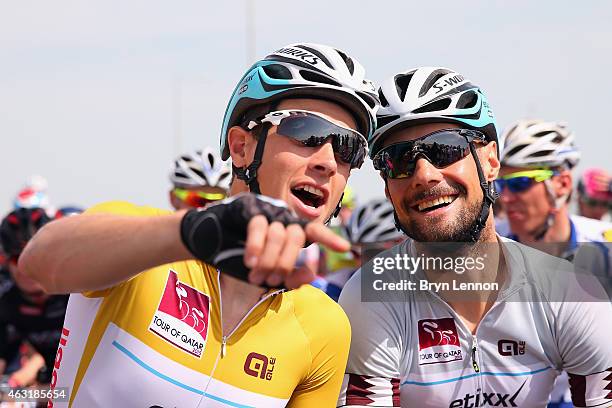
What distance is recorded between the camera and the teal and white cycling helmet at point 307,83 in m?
4.12

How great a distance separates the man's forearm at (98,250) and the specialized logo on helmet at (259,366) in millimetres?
1064

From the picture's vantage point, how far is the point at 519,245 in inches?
198

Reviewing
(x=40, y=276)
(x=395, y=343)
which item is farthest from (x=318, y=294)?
(x=40, y=276)

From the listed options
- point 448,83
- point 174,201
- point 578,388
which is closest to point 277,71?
point 448,83

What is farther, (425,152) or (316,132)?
(425,152)

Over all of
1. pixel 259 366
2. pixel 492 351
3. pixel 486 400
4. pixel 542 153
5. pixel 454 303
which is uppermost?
pixel 259 366

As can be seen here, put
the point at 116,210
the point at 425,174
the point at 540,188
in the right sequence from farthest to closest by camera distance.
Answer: the point at 540,188
the point at 425,174
the point at 116,210

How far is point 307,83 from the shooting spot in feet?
13.4

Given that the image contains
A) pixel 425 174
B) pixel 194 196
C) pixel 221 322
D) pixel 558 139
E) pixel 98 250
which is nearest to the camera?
pixel 98 250

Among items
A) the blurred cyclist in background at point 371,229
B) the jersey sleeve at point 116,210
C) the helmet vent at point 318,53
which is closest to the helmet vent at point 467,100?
the helmet vent at point 318,53

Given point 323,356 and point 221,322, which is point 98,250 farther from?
point 323,356

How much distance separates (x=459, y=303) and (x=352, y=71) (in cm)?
144

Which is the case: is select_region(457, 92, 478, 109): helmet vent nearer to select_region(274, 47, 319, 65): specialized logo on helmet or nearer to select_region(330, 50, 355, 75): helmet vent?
select_region(330, 50, 355, 75): helmet vent

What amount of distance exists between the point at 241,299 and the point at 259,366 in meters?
0.32
